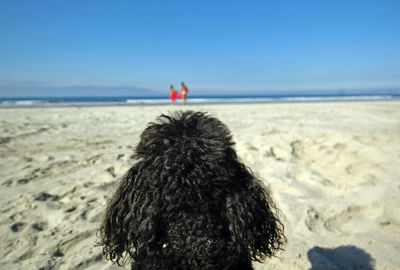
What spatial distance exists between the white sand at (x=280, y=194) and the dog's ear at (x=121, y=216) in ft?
2.99

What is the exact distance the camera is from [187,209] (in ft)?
5.37

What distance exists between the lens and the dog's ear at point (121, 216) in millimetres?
1721

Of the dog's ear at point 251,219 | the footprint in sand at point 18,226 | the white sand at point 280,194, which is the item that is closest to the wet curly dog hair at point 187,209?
the dog's ear at point 251,219

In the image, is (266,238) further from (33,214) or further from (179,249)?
(33,214)

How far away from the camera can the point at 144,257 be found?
173 cm

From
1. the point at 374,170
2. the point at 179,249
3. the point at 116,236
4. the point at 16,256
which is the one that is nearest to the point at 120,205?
the point at 116,236

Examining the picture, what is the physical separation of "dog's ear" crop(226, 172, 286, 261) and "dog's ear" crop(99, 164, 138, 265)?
0.60 m

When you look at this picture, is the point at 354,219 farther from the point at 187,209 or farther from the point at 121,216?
the point at 121,216

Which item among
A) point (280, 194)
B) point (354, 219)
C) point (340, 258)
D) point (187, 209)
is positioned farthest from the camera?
point (280, 194)

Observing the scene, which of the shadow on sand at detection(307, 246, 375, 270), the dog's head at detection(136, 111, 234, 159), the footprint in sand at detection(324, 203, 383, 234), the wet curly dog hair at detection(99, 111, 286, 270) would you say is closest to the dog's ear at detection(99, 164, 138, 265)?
the wet curly dog hair at detection(99, 111, 286, 270)

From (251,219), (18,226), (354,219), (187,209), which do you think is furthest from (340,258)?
(18,226)

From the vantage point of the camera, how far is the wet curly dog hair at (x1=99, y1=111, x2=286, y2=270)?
1.61 metres

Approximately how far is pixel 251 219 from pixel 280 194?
246 centimetres

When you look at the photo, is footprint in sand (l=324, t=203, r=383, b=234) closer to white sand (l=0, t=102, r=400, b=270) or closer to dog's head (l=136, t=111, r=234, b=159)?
white sand (l=0, t=102, r=400, b=270)
